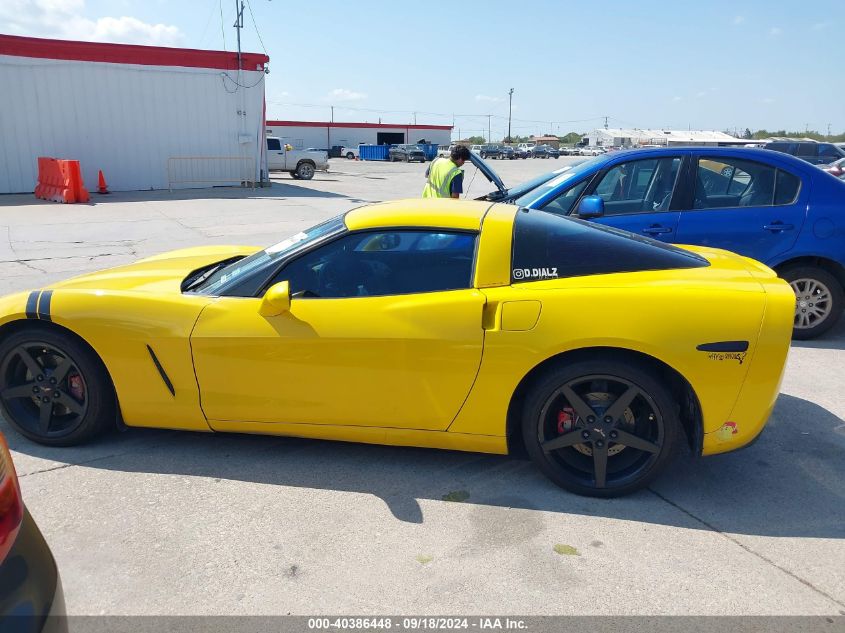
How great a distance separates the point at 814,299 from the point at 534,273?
12.7 ft

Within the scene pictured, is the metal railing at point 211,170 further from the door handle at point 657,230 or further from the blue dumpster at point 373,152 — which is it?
the blue dumpster at point 373,152

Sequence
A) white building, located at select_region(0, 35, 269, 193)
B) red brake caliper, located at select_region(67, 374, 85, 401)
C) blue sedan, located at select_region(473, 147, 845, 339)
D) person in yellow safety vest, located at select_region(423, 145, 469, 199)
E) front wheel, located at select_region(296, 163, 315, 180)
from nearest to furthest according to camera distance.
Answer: red brake caliper, located at select_region(67, 374, 85, 401), blue sedan, located at select_region(473, 147, 845, 339), person in yellow safety vest, located at select_region(423, 145, 469, 199), white building, located at select_region(0, 35, 269, 193), front wheel, located at select_region(296, 163, 315, 180)

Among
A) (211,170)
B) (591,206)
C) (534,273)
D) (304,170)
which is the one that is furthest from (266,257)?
(304,170)

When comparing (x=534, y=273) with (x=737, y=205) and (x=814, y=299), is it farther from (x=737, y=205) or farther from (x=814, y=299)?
(x=814, y=299)

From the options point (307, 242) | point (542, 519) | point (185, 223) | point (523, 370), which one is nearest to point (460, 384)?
point (523, 370)

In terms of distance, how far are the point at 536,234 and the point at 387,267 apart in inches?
30.9

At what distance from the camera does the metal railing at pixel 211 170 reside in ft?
69.4

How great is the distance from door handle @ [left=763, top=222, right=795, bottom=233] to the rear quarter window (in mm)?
2562

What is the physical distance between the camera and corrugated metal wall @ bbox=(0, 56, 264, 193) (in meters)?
18.5

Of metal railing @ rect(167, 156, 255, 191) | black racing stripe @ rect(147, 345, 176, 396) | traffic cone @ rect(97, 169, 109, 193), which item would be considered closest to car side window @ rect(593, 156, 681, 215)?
black racing stripe @ rect(147, 345, 176, 396)

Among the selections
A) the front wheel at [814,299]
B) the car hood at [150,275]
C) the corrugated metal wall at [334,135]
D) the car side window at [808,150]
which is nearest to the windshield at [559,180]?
the front wheel at [814,299]

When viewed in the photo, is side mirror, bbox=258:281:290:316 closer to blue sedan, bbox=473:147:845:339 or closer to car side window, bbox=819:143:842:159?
blue sedan, bbox=473:147:845:339

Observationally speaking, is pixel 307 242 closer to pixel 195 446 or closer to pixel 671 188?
pixel 195 446

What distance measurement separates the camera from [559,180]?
236 inches
